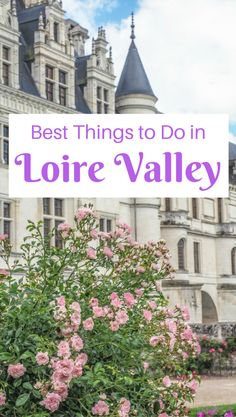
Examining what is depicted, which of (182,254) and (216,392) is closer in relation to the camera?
(216,392)

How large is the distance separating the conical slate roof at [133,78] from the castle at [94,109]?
0.05m

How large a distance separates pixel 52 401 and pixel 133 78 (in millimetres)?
28447

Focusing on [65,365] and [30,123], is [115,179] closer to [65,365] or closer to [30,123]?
[30,123]

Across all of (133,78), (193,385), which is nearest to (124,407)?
(193,385)

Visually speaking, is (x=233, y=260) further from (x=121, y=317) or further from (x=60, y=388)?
(x=60, y=388)

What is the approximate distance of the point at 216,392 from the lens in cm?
1573

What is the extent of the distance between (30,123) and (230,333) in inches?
418

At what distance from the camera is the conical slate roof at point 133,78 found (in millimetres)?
31969

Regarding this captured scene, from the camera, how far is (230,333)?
25.8 metres

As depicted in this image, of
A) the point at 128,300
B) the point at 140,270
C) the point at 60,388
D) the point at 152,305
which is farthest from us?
the point at 140,270

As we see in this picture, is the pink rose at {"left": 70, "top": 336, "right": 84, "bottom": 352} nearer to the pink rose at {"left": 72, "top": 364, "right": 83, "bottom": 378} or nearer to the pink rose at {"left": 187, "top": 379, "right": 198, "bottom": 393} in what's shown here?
the pink rose at {"left": 72, "top": 364, "right": 83, "bottom": 378}

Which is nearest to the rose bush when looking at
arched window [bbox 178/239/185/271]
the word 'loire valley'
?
the word 'loire valley'

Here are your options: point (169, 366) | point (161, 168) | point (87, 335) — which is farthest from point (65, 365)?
point (161, 168)

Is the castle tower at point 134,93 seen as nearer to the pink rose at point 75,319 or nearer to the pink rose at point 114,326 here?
the pink rose at point 114,326
